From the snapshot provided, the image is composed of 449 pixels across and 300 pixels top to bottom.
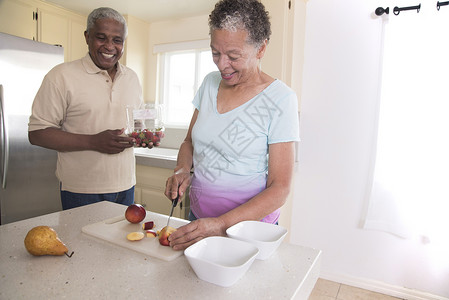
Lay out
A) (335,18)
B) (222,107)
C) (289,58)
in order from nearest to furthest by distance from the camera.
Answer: (222,107) → (289,58) → (335,18)

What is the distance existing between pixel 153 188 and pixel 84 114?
1.28 metres

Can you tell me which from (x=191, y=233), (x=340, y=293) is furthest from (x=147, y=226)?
(x=340, y=293)

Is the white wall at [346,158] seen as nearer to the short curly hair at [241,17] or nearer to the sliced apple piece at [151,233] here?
the short curly hair at [241,17]

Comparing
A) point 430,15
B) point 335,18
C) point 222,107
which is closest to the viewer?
point 222,107

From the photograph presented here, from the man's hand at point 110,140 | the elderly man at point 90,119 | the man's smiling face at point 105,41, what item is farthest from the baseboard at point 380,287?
the man's smiling face at point 105,41

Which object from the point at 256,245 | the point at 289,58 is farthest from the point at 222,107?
the point at 289,58

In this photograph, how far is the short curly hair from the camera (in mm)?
997

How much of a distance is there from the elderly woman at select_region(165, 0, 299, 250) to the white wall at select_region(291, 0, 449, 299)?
1428mm

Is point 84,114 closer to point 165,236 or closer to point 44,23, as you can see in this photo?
point 165,236

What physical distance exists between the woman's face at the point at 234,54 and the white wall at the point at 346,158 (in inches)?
58.1

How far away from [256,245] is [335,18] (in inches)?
81.6

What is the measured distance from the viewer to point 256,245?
0.81 m

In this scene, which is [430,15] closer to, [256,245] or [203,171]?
[203,171]

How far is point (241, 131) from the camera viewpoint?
109 cm
